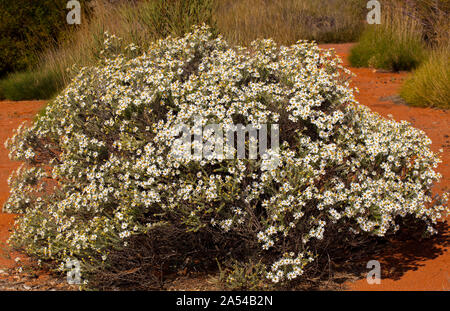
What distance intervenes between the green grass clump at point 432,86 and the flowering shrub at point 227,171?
4.25m

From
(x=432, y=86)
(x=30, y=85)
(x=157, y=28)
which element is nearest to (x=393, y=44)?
(x=432, y=86)

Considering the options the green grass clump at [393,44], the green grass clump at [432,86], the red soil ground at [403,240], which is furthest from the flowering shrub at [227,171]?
the green grass clump at [393,44]

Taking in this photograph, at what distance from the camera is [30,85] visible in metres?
10.9

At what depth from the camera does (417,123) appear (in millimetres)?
7875

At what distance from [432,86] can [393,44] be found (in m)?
3.23

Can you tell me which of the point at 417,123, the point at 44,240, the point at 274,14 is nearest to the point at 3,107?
the point at 274,14

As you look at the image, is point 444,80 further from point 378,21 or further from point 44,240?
point 44,240

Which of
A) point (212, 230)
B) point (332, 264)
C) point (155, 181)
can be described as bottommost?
point (332, 264)

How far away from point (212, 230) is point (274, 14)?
919cm

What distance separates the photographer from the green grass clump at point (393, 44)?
1140 centimetres

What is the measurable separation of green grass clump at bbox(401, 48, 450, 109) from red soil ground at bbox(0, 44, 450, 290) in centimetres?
15

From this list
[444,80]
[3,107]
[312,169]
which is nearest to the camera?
[312,169]

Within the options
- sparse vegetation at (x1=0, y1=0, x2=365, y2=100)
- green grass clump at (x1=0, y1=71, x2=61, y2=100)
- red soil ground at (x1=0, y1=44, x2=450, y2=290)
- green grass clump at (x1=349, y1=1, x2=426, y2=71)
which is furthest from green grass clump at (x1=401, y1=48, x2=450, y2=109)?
green grass clump at (x1=0, y1=71, x2=61, y2=100)

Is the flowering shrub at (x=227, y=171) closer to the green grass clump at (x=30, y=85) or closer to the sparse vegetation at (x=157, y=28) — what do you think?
the sparse vegetation at (x=157, y=28)
